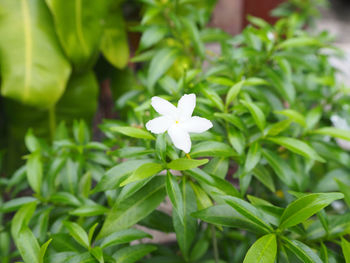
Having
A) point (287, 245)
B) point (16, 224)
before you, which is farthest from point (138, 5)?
point (287, 245)

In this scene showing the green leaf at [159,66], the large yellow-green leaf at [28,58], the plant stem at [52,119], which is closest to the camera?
the green leaf at [159,66]

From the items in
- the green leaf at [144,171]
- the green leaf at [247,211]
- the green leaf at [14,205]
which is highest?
the green leaf at [144,171]

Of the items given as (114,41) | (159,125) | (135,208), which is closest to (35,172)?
(135,208)

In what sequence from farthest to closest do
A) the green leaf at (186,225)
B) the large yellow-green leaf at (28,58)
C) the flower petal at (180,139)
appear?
the large yellow-green leaf at (28,58) → the green leaf at (186,225) → the flower petal at (180,139)

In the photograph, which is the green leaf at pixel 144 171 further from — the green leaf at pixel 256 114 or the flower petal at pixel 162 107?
the green leaf at pixel 256 114

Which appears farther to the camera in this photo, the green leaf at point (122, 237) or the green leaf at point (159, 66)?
the green leaf at point (159, 66)

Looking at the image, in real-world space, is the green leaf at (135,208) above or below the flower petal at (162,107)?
below

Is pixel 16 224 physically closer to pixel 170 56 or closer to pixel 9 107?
pixel 170 56

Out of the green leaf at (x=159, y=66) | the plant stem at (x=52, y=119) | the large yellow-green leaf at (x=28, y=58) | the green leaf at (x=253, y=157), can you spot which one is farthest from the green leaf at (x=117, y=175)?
the plant stem at (x=52, y=119)
